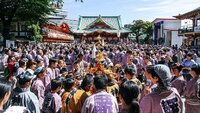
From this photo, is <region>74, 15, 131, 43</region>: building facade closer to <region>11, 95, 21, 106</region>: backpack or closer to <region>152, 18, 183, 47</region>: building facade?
<region>152, 18, 183, 47</region>: building facade

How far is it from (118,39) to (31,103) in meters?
54.7

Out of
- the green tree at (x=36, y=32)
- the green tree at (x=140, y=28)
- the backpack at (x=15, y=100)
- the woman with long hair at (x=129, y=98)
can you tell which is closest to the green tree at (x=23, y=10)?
the green tree at (x=36, y=32)

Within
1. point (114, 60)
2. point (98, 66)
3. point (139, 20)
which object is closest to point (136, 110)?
point (98, 66)

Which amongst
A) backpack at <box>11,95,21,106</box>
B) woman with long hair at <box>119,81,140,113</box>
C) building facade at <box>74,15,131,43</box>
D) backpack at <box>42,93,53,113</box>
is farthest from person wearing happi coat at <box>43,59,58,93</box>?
building facade at <box>74,15,131,43</box>

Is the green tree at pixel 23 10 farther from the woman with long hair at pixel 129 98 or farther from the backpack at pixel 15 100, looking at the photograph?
the woman with long hair at pixel 129 98

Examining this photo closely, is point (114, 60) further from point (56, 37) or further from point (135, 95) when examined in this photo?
point (56, 37)

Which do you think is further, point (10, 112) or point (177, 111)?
point (177, 111)

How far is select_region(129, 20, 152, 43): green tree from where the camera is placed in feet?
264

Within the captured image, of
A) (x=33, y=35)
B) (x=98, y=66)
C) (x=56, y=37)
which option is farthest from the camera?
(x=56, y=37)

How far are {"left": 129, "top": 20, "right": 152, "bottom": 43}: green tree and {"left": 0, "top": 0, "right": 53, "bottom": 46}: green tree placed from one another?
50895 millimetres

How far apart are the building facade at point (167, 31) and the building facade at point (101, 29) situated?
754 cm

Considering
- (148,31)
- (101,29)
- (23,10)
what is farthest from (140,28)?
(23,10)

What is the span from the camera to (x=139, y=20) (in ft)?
262

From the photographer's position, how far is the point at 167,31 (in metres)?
65.9
